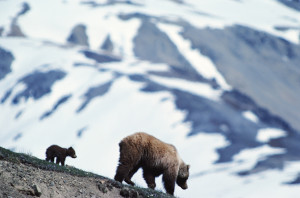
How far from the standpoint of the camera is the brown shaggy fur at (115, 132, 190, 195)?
1777 centimetres

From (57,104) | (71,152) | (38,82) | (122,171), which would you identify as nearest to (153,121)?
(57,104)

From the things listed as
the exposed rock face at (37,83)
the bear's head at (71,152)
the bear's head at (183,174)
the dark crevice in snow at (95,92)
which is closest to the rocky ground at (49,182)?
the bear's head at (183,174)

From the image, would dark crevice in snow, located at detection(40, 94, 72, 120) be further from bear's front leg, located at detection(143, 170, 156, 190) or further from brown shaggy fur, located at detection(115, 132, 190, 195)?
brown shaggy fur, located at detection(115, 132, 190, 195)

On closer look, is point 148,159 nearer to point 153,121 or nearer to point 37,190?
point 37,190

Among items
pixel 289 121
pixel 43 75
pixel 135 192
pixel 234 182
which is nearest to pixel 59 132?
pixel 43 75

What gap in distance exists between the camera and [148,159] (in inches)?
729

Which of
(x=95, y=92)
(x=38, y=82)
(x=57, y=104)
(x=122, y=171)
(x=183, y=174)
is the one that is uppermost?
(x=38, y=82)

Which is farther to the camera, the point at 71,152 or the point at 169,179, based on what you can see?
the point at 71,152

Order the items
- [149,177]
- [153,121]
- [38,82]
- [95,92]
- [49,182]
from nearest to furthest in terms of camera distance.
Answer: [49,182], [149,177], [153,121], [95,92], [38,82]

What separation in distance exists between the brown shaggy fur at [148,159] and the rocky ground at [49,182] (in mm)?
821

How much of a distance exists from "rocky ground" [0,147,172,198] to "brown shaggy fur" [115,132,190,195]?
82 centimetres

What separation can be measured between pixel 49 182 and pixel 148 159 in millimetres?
4038

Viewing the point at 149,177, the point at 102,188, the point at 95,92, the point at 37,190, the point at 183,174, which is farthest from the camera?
the point at 95,92

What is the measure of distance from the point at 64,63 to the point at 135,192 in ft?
601
